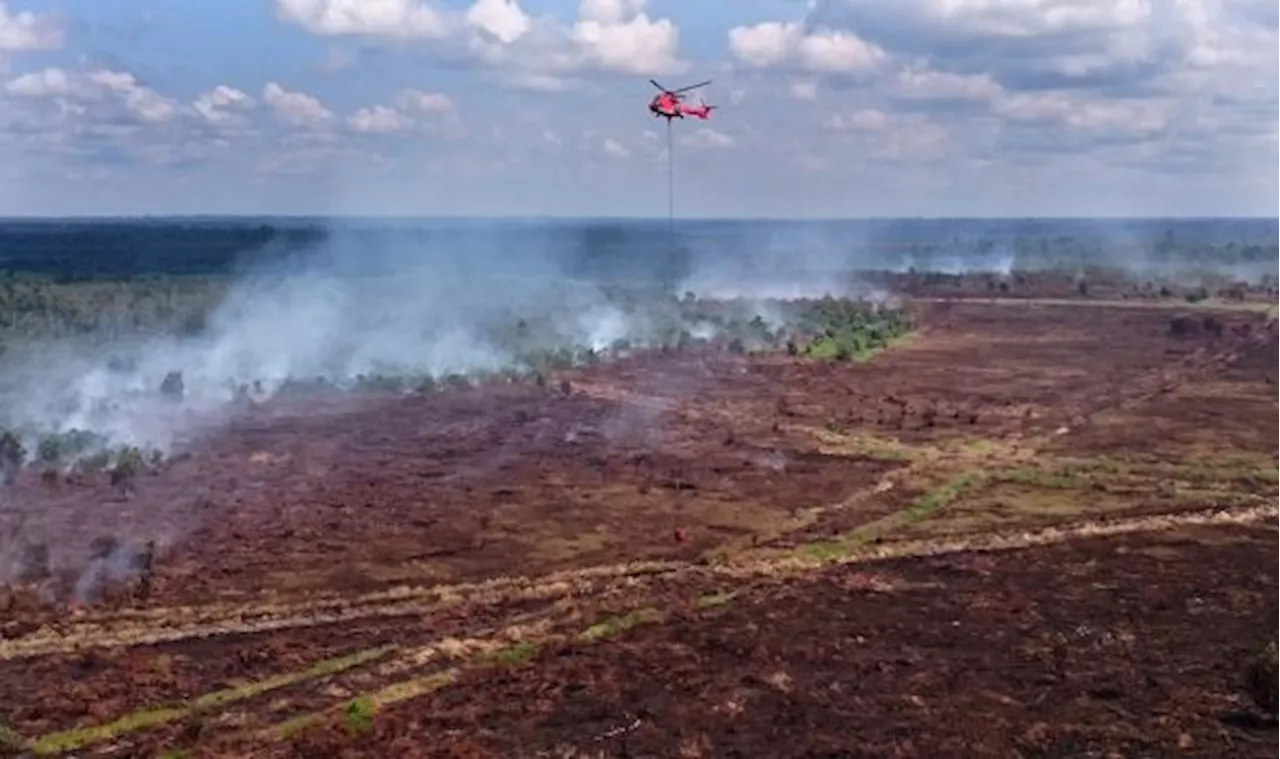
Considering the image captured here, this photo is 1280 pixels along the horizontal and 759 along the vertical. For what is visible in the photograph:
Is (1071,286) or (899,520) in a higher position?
(1071,286)

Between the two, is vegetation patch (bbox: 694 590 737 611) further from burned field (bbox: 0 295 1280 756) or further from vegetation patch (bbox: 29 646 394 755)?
vegetation patch (bbox: 29 646 394 755)

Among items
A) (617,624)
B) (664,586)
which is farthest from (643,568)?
(617,624)

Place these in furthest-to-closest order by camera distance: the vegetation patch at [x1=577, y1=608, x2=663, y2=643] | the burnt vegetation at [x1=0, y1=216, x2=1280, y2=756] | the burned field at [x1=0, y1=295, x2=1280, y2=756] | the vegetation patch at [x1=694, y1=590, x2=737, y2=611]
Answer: the vegetation patch at [x1=694, y1=590, x2=737, y2=611] < the vegetation patch at [x1=577, y1=608, x2=663, y2=643] < the burnt vegetation at [x1=0, y1=216, x2=1280, y2=756] < the burned field at [x1=0, y1=295, x2=1280, y2=756]

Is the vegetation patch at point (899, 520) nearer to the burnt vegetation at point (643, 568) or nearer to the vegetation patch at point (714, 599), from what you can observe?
the burnt vegetation at point (643, 568)

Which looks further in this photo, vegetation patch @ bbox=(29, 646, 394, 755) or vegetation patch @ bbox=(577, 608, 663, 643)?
vegetation patch @ bbox=(577, 608, 663, 643)

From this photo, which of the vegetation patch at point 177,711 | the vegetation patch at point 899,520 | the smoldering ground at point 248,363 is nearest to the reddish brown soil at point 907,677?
the vegetation patch at point 899,520

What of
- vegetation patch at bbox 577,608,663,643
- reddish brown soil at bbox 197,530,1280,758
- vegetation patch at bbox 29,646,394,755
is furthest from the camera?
vegetation patch at bbox 577,608,663,643

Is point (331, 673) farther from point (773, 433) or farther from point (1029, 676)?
point (773, 433)

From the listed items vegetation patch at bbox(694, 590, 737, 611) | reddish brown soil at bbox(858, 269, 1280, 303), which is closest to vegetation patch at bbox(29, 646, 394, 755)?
vegetation patch at bbox(694, 590, 737, 611)

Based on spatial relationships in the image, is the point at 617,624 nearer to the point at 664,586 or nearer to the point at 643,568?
the point at 664,586

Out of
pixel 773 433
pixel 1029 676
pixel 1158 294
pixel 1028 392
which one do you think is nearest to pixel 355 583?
pixel 1029 676
